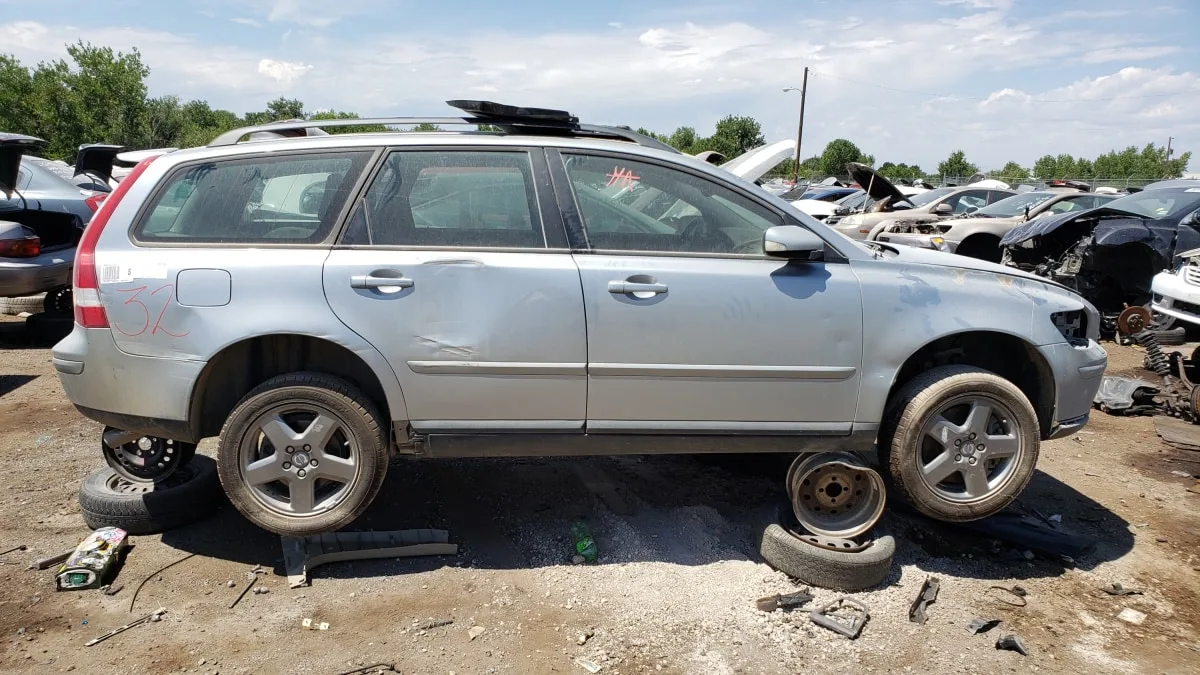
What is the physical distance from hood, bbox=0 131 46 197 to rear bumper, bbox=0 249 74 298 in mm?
680

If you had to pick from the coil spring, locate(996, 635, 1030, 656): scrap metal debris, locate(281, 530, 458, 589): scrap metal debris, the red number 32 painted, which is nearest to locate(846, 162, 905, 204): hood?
the coil spring

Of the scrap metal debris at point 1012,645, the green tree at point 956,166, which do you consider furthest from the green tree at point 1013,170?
the scrap metal debris at point 1012,645

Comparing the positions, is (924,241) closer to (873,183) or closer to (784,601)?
(873,183)

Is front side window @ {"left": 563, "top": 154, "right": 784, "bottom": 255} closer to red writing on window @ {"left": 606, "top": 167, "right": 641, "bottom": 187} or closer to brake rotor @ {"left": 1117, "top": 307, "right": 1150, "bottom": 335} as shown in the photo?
red writing on window @ {"left": 606, "top": 167, "right": 641, "bottom": 187}

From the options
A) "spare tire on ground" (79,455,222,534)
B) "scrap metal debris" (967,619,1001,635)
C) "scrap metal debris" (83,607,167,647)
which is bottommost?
"scrap metal debris" (83,607,167,647)

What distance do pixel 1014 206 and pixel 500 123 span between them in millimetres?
12663

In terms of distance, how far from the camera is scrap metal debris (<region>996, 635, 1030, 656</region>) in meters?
3.08

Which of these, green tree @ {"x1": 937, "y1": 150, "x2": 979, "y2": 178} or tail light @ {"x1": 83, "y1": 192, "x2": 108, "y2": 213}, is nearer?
tail light @ {"x1": 83, "y1": 192, "x2": 108, "y2": 213}

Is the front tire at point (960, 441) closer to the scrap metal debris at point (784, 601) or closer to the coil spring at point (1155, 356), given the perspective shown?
the scrap metal debris at point (784, 601)

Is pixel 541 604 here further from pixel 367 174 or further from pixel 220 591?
pixel 367 174

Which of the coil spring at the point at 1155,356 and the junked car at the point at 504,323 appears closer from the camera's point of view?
the junked car at the point at 504,323

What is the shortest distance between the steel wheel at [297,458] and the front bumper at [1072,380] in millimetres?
3304

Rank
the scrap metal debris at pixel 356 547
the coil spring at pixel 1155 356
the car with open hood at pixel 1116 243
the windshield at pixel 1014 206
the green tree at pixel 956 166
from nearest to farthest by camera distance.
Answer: the scrap metal debris at pixel 356 547
the coil spring at pixel 1155 356
the car with open hood at pixel 1116 243
the windshield at pixel 1014 206
the green tree at pixel 956 166

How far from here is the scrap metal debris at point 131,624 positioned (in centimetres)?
299
